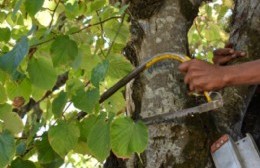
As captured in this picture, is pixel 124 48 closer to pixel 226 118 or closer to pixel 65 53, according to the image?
pixel 65 53

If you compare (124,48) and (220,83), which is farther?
(124,48)

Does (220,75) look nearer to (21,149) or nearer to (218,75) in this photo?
(218,75)

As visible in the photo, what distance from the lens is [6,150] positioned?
148cm

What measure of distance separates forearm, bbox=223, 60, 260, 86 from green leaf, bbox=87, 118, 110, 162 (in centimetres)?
42

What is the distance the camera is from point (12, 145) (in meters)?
1.50

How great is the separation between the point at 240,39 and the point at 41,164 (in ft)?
3.05

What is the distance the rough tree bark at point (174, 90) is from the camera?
64.1 inches

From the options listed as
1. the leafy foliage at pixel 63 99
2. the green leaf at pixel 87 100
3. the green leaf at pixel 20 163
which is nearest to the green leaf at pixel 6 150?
the leafy foliage at pixel 63 99

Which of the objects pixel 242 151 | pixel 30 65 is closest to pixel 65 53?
pixel 30 65

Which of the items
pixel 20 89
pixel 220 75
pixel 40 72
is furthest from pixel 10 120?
pixel 220 75

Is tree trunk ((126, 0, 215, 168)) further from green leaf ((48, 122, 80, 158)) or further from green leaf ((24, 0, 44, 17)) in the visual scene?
green leaf ((24, 0, 44, 17))

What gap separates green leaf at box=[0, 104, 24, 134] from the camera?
1842 millimetres

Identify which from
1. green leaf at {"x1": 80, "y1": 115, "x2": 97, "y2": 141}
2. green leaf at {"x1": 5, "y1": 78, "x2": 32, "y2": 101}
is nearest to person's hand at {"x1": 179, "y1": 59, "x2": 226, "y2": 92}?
green leaf at {"x1": 80, "y1": 115, "x2": 97, "y2": 141}

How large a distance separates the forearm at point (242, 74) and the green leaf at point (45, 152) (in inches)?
26.2
